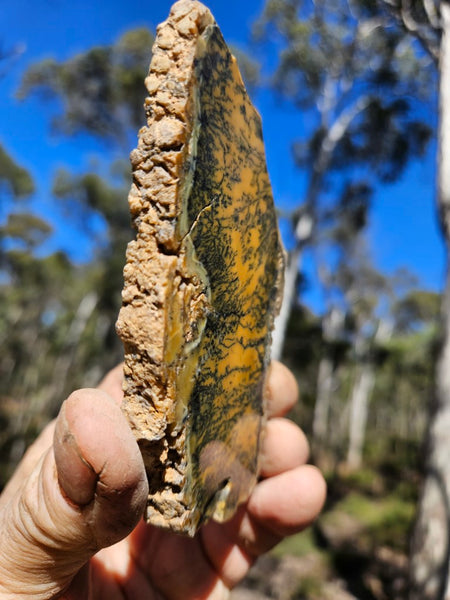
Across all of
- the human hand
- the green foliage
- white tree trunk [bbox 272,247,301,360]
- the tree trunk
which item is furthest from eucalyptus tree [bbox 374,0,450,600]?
the green foliage

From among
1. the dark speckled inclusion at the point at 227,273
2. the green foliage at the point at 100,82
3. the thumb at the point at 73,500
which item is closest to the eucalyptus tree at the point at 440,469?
the dark speckled inclusion at the point at 227,273

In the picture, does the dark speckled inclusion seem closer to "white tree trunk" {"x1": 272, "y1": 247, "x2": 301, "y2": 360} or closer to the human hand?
the human hand

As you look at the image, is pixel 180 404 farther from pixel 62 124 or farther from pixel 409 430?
pixel 409 430

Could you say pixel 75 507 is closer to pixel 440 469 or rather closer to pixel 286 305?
pixel 440 469

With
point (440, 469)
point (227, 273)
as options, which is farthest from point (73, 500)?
point (440, 469)

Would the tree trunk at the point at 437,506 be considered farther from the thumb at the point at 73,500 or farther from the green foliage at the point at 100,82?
the green foliage at the point at 100,82

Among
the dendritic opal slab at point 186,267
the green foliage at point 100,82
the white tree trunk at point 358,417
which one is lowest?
the white tree trunk at point 358,417

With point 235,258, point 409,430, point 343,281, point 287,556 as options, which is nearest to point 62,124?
point 343,281

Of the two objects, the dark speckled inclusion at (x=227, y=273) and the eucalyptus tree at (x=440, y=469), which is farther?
the eucalyptus tree at (x=440, y=469)
